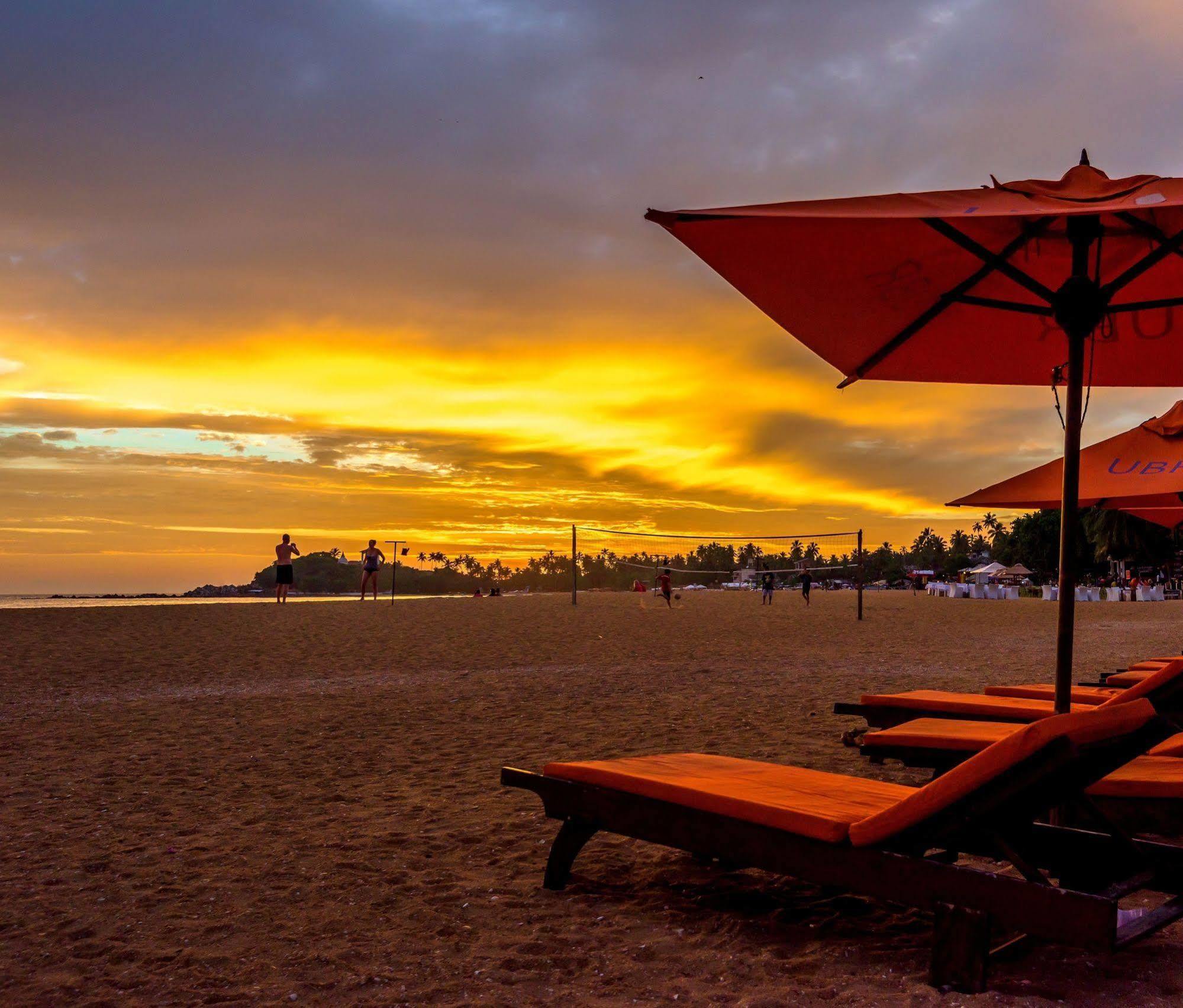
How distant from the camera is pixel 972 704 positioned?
6184 millimetres

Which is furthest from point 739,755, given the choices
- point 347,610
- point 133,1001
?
point 347,610

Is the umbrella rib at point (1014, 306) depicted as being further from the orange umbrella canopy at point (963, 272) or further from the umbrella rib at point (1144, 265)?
the umbrella rib at point (1144, 265)

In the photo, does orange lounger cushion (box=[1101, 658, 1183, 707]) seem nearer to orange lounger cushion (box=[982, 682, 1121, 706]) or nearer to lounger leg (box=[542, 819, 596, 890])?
orange lounger cushion (box=[982, 682, 1121, 706])

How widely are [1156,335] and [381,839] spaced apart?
490 centimetres

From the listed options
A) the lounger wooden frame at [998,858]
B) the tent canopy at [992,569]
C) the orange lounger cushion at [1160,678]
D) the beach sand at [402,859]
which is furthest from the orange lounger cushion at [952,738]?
the tent canopy at [992,569]

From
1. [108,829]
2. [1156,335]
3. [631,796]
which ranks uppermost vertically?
[1156,335]

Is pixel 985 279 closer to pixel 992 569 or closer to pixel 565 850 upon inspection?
pixel 565 850

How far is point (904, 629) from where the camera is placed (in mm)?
20719

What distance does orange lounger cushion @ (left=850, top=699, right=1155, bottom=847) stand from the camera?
2.66 m

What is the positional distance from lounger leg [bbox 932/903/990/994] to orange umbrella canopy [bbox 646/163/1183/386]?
222 centimetres

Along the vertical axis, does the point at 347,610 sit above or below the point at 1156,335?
below

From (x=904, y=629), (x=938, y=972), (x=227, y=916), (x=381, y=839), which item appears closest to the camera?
(x=938, y=972)

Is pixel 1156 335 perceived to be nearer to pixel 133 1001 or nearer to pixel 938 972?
pixel 938 972

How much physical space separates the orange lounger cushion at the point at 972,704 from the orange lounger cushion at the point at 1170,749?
930 millimetres
